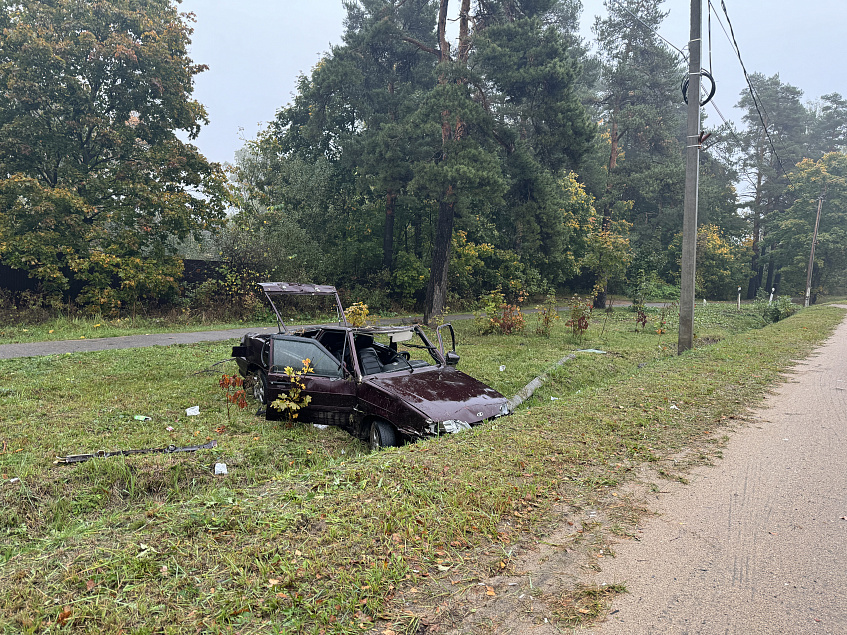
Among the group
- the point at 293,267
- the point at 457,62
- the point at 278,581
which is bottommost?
the point at 278,581

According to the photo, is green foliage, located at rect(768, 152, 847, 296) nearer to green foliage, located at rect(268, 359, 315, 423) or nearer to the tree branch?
the tree branch

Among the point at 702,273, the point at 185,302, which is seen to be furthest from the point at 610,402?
the point at 702,273

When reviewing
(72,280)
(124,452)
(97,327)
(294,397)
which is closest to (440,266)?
(97,327)

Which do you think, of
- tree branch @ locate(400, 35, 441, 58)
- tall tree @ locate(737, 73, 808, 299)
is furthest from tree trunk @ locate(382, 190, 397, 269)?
tall tree @ locate(737, 73, 808, 299)

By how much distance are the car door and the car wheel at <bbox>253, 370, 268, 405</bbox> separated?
0.43 meters

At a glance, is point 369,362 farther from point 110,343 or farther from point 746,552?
point 110,343

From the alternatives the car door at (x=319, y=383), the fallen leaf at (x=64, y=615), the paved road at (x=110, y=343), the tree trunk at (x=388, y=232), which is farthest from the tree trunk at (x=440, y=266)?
the fallen leaf at (x=64, y=615)

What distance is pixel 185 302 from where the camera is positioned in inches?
755

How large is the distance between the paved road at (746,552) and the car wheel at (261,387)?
5.41 meters

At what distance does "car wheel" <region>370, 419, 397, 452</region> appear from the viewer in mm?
6211

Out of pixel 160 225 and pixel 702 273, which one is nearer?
pixel 160 225

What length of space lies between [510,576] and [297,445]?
3889 millimetres

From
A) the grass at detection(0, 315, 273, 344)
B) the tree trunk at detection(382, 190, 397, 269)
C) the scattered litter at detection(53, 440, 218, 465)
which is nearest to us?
the scattered litter at detection(53, 440, 218, 465)

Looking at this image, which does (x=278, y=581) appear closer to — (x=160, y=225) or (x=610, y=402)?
(x=610, y=402)
